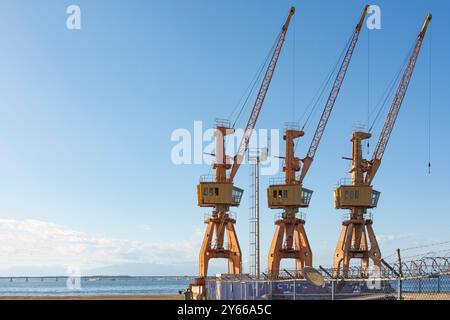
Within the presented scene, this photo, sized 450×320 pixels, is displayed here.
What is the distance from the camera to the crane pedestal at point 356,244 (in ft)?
332

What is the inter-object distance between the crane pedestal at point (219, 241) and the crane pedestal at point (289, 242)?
6824 mm

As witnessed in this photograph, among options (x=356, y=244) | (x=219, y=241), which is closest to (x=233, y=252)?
(x=219, y=241)

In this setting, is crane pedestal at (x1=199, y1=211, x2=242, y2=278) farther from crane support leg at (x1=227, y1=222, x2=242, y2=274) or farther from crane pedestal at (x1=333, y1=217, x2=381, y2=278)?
crane pedestal at (x1=333, y1=217, x2=381, y2=278)

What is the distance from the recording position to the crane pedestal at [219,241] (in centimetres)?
10069

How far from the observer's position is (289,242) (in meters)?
104

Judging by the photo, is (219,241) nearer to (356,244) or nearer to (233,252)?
(233,252)

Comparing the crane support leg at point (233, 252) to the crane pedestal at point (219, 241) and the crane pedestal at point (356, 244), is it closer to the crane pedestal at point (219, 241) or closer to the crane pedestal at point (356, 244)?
the crane pedestal at point (219, 241)

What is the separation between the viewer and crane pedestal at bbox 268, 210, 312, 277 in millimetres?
102062

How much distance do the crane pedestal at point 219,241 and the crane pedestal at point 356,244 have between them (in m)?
17.1

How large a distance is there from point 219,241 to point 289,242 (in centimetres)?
1189

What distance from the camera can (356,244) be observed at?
335 ft

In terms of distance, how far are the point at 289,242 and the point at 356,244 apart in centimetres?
1093
